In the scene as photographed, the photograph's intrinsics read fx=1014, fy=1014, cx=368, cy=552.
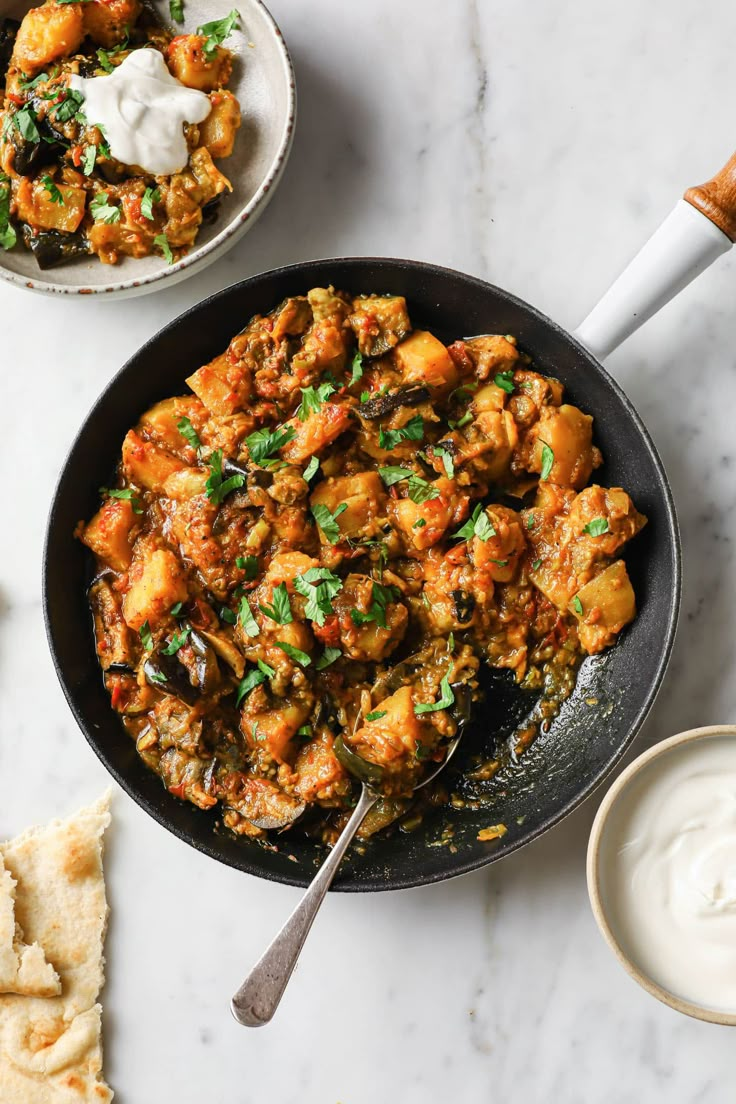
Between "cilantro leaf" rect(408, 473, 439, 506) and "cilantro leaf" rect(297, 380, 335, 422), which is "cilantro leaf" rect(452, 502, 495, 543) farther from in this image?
"cilantro leaf" rect(297, 380, 335, 422)

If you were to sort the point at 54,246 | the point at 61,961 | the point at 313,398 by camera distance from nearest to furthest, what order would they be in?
the point at 313,398 < the point at 54,246 < the point at 61,961

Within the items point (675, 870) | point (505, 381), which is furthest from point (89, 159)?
point (675, 870)

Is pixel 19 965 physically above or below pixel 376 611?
below

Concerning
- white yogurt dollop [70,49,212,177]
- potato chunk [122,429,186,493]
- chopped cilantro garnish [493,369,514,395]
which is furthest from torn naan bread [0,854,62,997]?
white yogurt dollop [70,49,212,177]

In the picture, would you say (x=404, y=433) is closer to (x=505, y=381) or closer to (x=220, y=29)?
(x=505, y=381)

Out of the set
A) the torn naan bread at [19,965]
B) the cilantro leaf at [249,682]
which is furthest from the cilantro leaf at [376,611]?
the torn naan bread at [19,965]

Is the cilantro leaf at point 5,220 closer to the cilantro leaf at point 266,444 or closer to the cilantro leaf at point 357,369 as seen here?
the cilantro leaf at point 266,444
